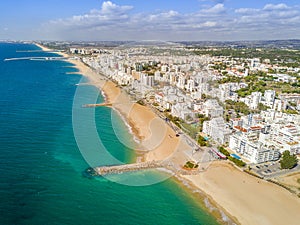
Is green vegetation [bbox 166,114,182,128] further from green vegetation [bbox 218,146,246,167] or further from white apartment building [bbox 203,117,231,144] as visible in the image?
green vegetation [bbox 218,146,246,167]

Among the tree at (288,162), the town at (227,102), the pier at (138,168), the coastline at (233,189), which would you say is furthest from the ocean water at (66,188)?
the tree at (288,162)

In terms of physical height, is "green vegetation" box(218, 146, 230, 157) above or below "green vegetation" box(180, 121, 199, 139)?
below

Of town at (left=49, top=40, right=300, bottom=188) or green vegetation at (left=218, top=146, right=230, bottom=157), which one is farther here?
town at (left=49, top=40, right=300, bottom=188)

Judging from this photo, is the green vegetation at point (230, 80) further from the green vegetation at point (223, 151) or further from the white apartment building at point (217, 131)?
the green vegetation at point (223, 151)

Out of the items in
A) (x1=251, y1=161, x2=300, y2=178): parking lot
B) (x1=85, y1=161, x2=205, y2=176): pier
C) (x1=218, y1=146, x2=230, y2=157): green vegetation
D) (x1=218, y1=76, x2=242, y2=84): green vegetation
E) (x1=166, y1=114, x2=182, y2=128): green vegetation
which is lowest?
(x1=251, y1=161, x2=300, y2=178): parking lot

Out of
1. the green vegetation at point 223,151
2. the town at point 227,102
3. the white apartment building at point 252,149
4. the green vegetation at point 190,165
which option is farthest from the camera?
the town at point 227,102

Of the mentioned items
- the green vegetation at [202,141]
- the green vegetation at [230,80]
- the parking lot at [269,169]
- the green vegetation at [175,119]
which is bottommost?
the parking lot at [269,169]

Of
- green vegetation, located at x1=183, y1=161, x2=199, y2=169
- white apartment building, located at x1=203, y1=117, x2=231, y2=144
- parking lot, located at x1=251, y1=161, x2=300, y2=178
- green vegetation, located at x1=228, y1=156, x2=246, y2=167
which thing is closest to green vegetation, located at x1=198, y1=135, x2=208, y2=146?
white apartment building, located at x1=203, y1=117, x2=231, y2=144

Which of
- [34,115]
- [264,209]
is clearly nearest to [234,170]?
[264,209]

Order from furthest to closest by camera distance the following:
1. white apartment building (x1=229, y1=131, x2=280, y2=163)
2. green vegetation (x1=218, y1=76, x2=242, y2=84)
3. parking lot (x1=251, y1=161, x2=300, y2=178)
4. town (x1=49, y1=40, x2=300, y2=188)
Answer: green vegetation (x1=218, y1=76, x2=242, y2=84) → town (x1=49, y1=40, x2=300, y2=188) → white apartment building (x1=229, y1=131, x2=280, y2=163) → parking lot (x1=251, y1=161, x2=300, y2=178)

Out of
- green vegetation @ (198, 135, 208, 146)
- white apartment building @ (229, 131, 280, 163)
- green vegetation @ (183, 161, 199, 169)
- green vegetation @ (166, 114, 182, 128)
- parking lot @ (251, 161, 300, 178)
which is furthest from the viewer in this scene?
green vegetation @ (166, 114, 182, 128)
